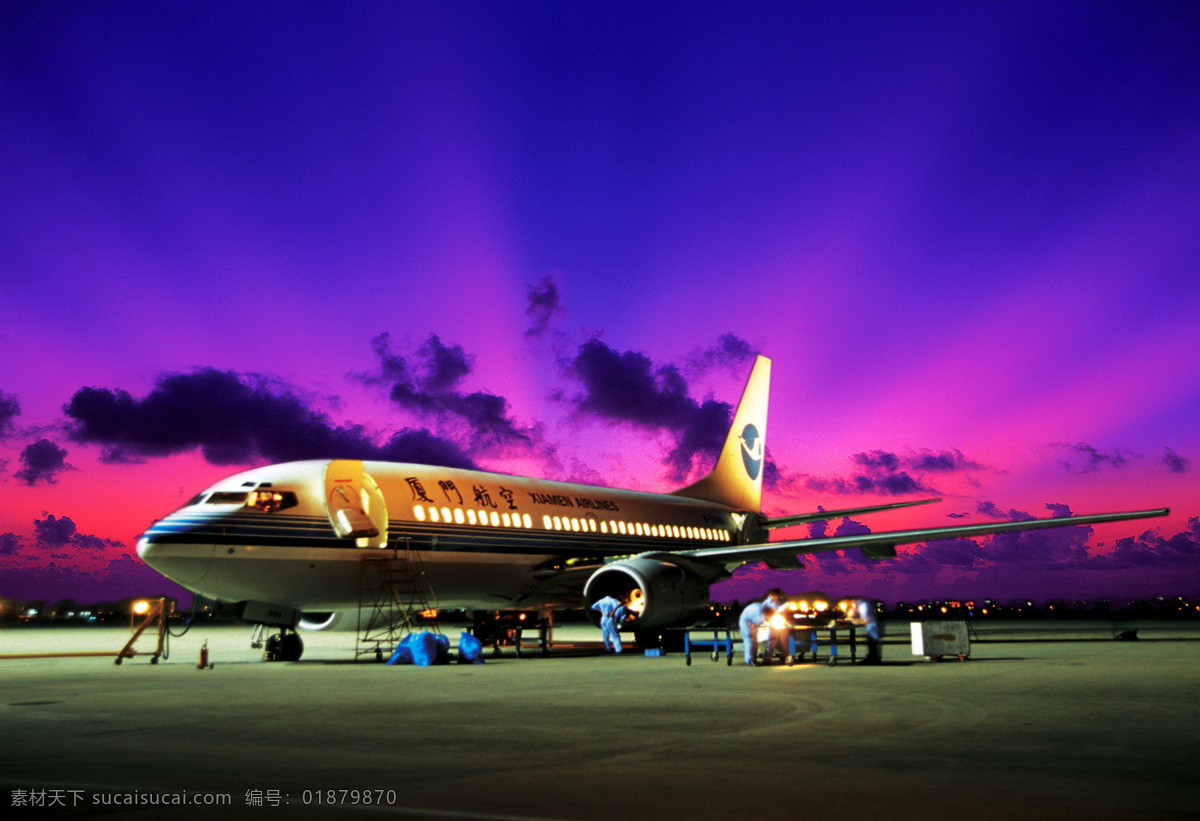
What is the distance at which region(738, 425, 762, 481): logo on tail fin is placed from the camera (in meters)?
34.8

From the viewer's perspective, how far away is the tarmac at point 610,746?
5.22 meters

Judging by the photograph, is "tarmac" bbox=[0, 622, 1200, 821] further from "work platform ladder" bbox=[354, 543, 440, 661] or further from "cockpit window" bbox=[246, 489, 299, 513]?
"work platform ladder" bbox=[354, 543, 440, 661]

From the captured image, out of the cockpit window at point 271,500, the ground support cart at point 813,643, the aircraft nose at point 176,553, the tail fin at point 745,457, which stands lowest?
the ground support cart at point 813,643

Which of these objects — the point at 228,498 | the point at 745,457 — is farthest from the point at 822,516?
the point at 228,498

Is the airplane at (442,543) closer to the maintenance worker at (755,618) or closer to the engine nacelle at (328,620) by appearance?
the engine nacelle at (328,620)

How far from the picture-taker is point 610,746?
725 cm

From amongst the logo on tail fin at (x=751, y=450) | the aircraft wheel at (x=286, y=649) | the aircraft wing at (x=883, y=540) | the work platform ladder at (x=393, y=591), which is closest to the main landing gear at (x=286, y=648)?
the aircraft wheel at (x=286, y=649)

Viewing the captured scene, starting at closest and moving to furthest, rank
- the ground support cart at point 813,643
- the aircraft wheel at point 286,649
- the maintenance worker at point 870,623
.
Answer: the ground support cart at point 813,643 < the maintenance worker at point 870,623 < the aircraft wheel at point 286,649

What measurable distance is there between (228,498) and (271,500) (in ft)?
2.19

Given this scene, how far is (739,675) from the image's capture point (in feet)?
45.9

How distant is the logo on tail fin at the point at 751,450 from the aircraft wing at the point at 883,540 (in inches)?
474

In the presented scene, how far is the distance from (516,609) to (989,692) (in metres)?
13.6

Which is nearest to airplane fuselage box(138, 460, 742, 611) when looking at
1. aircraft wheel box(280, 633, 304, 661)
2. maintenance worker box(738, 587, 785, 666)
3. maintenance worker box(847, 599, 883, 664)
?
aircraft wheel box(280, 633, 304, 661)

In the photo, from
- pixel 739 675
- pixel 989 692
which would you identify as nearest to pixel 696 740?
pixel 989 692
